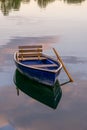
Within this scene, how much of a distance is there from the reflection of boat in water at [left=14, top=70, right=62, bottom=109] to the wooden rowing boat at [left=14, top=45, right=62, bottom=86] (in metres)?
0.48

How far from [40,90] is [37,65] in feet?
7.08

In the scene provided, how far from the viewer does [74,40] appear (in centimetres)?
3947

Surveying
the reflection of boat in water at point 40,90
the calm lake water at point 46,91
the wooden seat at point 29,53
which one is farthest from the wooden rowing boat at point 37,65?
the calm lake water at point 46,91

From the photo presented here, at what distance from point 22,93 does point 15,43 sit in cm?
1509

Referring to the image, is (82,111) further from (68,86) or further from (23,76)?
(23,76)

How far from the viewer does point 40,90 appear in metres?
23.4

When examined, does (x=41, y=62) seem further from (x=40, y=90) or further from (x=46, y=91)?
(x=46, y=91)

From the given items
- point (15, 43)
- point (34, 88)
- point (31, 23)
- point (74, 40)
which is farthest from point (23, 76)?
point (31, 23)

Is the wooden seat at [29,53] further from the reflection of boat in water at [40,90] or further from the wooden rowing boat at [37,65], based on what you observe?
the reflection of boat in water at [40,90]

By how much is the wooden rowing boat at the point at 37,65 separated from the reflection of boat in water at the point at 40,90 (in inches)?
19.0

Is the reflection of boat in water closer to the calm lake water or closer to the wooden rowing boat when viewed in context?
the calm lake water

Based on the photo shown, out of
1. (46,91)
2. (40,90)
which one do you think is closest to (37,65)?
(40,90)

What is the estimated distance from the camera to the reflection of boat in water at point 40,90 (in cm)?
2172

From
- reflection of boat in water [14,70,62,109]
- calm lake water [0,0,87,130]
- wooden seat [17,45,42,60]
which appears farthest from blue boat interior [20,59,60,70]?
reflection of boat in water [14,70,62,109]
